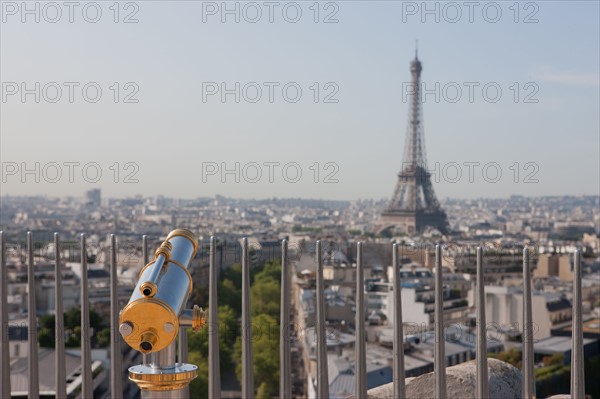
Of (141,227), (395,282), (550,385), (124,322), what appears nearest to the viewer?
(124,322)

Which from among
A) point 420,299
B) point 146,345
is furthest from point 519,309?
point 146,345

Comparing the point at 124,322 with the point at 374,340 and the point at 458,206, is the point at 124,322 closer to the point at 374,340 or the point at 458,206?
the point at 374,340

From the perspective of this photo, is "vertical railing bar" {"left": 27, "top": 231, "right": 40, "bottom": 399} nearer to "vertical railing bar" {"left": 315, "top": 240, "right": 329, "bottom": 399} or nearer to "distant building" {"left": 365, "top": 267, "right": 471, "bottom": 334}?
"vertical railing bar" {"left": 315, "top": 240, "right": 329, "bottom": 399}

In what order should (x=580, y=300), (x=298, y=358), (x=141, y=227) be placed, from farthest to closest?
1. (x=141, y=227)
2. (x=298, y=358)
3. (x=580, y=300)

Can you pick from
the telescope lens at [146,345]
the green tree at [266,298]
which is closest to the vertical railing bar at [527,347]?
the telescope lens at [146,345]

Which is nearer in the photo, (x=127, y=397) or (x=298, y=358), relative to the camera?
(x=127, y=397)

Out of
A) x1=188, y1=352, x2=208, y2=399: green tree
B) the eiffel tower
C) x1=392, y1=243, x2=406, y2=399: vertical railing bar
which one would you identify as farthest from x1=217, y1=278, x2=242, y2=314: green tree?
the eiffel tower

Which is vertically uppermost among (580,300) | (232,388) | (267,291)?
(580,300)

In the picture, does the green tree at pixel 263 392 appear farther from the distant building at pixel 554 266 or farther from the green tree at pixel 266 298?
the distant building at pixel 554 266

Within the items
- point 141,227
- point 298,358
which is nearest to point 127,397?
point 298,358
